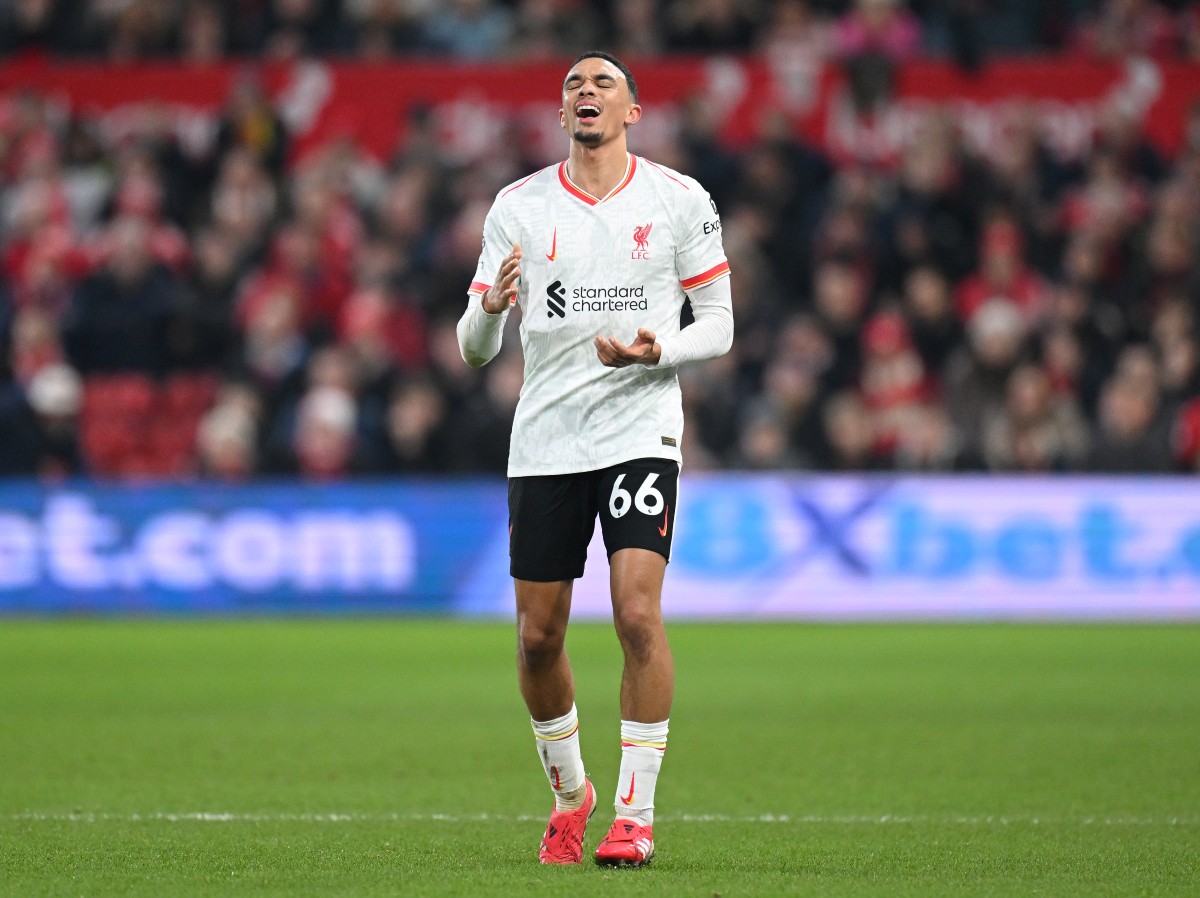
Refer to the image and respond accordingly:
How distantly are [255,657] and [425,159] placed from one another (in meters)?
6.83

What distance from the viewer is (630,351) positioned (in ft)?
19.9

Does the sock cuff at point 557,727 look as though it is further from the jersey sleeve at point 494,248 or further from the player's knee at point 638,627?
the jersey sleeve at point 494,248

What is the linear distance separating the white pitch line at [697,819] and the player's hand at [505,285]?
195 cm

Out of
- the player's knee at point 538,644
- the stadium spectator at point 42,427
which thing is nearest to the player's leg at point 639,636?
the player's knee at point 538,644

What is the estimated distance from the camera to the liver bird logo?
641 cm

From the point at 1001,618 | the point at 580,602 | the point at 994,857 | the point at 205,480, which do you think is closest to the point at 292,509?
the point at 205,480

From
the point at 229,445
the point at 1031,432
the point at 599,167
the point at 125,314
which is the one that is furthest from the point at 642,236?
the point at 125,314

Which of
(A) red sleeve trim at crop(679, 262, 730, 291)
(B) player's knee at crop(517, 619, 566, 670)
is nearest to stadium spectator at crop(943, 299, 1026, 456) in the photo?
(A) red sleeve trim at crop(679, 262, 730, 291)

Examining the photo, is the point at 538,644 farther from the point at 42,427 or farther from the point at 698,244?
the point at 42,427

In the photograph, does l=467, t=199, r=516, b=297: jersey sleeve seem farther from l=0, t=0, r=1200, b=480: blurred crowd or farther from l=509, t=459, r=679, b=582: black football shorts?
l=0, t=0, r=1200, b=480: blurred crowd

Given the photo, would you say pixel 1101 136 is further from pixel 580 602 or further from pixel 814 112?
pixel 580 602

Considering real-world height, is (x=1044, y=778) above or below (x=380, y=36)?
below

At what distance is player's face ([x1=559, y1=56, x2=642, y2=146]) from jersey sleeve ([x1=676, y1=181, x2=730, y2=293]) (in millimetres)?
346

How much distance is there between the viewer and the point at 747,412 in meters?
17.0
